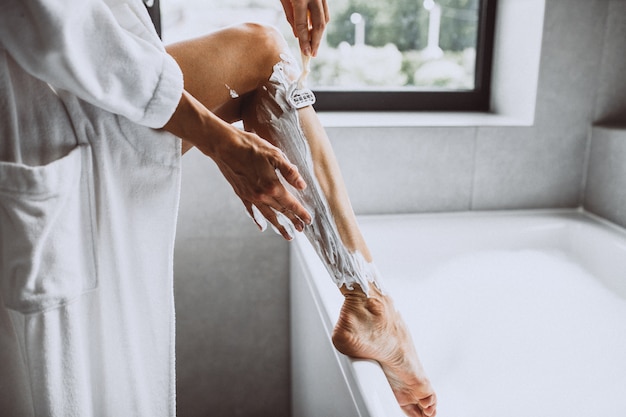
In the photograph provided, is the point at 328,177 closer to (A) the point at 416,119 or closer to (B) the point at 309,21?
(B) the point at 309,21

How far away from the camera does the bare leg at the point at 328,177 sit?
2.57ft

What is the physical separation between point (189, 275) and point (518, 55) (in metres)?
0.99

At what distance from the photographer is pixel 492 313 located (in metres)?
1.14

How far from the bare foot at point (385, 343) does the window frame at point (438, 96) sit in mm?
800

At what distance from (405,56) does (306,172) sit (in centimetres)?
90

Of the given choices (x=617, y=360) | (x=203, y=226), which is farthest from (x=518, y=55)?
(x=203, y=226)

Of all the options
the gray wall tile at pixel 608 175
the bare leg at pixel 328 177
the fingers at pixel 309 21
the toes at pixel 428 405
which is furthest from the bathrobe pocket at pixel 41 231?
the gray wall tile at pixel 608 175

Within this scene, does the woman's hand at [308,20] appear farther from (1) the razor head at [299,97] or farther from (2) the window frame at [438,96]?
(2) the window frame at [438,96]

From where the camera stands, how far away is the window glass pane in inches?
60.8

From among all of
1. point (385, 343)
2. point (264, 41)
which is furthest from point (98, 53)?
point (385, 343)

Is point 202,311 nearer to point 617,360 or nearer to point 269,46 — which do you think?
point 269,46

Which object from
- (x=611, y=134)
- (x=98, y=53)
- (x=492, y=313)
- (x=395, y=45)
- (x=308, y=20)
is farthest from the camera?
(x=395, y=45)

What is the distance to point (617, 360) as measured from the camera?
101cm

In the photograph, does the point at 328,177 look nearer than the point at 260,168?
No
